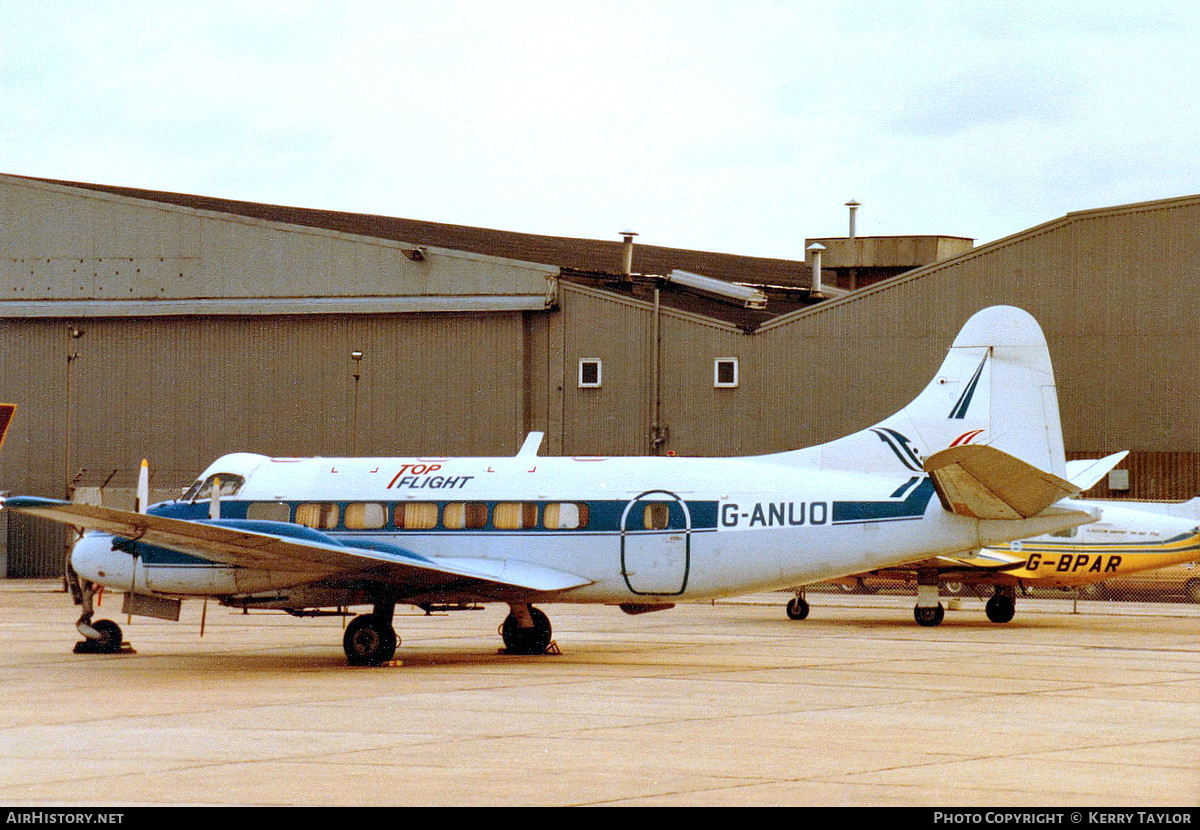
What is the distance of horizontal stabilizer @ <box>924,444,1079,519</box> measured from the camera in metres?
19.7

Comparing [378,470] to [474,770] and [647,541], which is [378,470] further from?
[474,770]

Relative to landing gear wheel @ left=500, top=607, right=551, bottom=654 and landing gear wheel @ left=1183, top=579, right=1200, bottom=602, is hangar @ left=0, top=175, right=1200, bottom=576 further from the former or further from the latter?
landing gear wheel @ left=500, top=607, right=551, bottom=654

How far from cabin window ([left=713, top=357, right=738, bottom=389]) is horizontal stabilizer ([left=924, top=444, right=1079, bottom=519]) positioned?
1105 inches

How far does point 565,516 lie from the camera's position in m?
22.0

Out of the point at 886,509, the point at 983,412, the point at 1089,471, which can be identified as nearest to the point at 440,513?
the point at 886,509

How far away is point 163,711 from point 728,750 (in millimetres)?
6304

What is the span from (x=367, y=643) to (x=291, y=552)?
1992mm

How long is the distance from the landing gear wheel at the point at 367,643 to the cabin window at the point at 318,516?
7.08ft

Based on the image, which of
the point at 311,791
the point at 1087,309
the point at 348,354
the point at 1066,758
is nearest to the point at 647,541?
the point at 1066,758

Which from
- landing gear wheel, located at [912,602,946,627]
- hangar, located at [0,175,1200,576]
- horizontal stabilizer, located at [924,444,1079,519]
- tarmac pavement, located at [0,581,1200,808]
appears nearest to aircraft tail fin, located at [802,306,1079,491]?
horizontal stabilizer, located at [924,444,1079,519]

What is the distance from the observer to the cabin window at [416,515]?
2269 centimetres

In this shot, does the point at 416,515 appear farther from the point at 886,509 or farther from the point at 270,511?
the point at 886,509

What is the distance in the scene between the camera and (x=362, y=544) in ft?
74.4

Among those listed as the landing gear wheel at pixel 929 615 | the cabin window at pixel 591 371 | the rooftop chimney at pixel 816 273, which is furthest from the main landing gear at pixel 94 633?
the rooftop chimney at pixel 816 273
